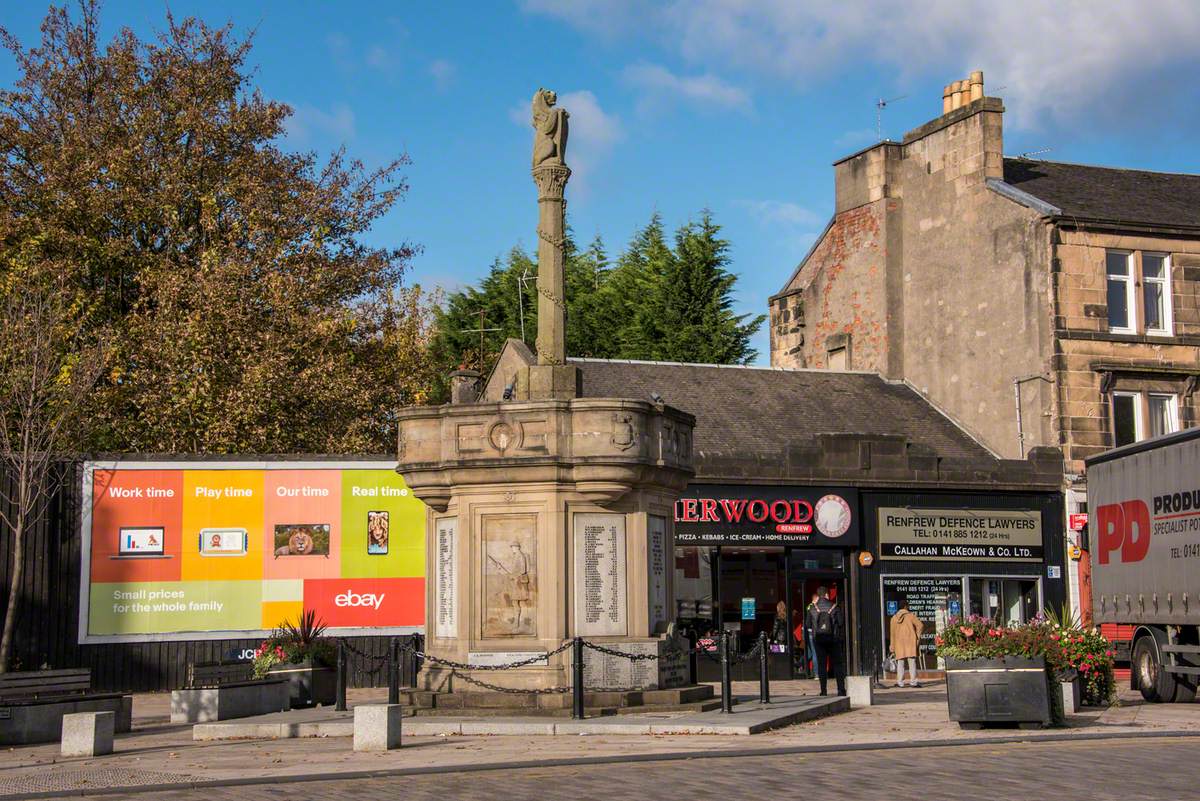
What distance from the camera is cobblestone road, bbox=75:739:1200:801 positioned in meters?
11.3

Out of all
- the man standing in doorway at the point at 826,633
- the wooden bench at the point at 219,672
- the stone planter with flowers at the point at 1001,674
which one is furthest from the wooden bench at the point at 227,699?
the stone planter with flowers at the point at 1001,674

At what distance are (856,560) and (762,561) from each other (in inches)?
84.3

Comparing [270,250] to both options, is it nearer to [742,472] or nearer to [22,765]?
[742,472]

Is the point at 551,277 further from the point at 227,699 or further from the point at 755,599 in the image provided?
the point at 755,599

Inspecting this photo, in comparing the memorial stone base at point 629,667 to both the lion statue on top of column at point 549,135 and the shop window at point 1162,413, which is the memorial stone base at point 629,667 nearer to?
the lion statue on top of column at point 549,135

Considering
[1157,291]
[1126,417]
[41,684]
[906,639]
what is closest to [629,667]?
[41,684]

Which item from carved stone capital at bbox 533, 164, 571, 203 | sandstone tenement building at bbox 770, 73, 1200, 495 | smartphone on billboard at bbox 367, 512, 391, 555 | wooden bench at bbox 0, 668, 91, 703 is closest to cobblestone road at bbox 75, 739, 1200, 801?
wooden bench at bbox 0, 668, 91, 703

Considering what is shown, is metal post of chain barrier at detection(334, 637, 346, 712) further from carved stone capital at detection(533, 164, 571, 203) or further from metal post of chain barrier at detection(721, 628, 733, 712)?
carved stone capital at detection(533, 164, 571, 203)

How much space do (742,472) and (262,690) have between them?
12.9 meters

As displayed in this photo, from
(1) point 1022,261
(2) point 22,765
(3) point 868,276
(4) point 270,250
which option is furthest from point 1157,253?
(2) point 22,765

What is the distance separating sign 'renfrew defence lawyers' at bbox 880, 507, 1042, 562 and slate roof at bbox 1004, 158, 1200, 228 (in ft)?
23.8

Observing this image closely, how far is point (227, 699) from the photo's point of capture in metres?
19.4

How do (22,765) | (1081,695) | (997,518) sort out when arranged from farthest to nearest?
(997,518) < (1081,695) < (22,765)

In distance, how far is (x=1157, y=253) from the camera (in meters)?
34.2
